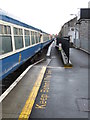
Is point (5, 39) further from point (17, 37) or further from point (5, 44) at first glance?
point (17, 37)

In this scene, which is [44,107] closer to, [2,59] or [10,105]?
[10,105]

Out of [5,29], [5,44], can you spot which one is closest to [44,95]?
[5,44]

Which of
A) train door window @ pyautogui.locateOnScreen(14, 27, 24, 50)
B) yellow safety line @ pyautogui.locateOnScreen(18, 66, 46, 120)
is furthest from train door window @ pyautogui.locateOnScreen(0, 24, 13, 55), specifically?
yellow safety line @ pyautogui.locateOnScreen(18, 66, 46, 120)

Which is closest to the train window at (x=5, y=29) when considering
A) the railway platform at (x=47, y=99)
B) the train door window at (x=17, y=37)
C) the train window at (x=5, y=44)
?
the train window at (x=5, y=44)

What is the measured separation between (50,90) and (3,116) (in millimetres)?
2429

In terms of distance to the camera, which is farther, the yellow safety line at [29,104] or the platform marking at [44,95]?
the platform marking at [44,95]

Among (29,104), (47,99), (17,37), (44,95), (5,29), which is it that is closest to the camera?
(29,104)

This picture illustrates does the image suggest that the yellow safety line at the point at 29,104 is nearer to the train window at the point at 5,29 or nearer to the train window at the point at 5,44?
the train window at the point at 5,44

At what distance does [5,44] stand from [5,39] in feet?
0.62

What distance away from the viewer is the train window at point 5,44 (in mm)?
5340

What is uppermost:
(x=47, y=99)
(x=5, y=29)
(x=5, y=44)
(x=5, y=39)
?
(x=5, y=29)

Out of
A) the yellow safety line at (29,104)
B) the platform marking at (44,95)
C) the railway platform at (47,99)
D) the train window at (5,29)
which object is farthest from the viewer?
the train window at (5,29)

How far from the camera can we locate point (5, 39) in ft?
18.4

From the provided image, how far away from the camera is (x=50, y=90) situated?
5.80m
